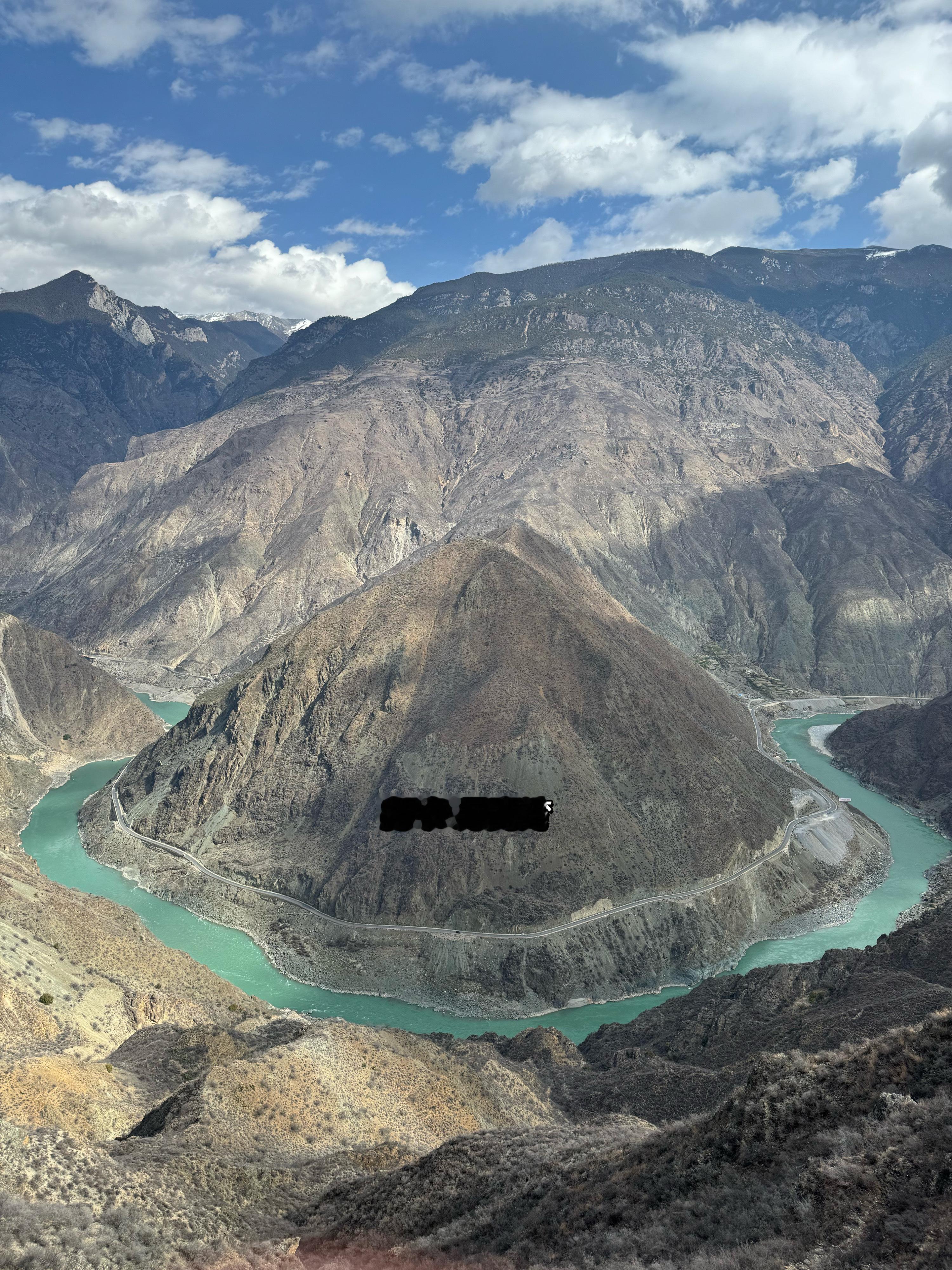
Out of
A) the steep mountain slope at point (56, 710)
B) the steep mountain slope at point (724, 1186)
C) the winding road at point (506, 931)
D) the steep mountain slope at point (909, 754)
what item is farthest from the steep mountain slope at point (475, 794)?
the steep mountain slope at point (724, 1186)

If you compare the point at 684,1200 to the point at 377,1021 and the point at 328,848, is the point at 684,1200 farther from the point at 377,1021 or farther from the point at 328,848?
the point at 328,848

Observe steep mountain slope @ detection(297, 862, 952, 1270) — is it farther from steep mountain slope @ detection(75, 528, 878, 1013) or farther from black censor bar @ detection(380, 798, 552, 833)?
steep mountain slope @ detection(75, 528, 878, 1013)

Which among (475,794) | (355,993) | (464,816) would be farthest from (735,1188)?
(475,794)

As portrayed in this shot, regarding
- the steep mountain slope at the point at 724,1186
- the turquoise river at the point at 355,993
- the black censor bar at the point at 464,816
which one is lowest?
the turquoise river at the point at 355,993

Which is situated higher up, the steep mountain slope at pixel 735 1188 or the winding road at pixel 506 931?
the steep mountain slope at pixel 735 1188

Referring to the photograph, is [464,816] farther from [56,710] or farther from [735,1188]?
[56,710]

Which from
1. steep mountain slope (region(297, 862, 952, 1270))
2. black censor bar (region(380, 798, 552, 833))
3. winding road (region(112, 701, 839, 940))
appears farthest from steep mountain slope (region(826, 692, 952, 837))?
steep mountain slope (region(297, 862, 952, 1270))

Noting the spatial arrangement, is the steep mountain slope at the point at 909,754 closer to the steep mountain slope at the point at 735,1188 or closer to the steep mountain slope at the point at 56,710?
the steep mountain slope at the point at 735,1188
